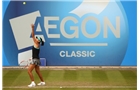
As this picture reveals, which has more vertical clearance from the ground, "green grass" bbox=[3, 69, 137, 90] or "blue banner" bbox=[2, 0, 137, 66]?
"blue banner" bbox=[2, 0, 137, 66]

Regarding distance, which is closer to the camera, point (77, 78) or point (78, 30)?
point (77, 78)

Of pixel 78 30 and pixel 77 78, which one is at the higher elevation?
pixel 78 30

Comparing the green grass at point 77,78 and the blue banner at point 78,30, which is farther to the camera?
the blue banner at point 78,30

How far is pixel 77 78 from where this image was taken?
12352mm

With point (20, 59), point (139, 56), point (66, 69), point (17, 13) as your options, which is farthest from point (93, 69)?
point (139, 56)

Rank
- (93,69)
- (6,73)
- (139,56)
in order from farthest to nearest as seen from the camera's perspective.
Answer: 1. (93,69)
2. (6,73)
3. (139,56)

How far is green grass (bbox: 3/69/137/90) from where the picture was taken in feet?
36.7

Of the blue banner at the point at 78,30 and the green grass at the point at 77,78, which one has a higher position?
the blue banner at the point at 78,30

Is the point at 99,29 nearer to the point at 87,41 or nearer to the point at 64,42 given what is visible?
the point at 87,41

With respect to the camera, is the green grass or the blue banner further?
the blue banner

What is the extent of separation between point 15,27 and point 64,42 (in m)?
2.50

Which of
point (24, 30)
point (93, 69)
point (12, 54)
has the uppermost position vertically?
point (24, 30)

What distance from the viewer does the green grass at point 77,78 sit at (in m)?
11.2

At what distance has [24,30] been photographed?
596 inches
